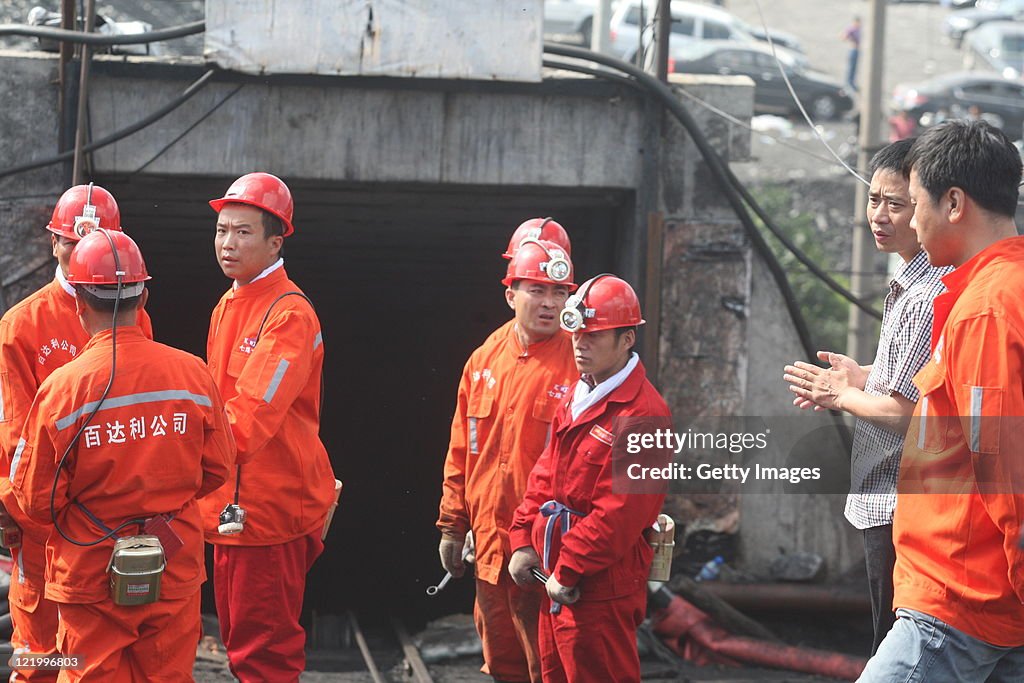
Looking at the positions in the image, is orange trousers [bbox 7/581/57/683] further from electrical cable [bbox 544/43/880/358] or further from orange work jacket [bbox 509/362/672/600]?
electrical cable [bbox 544/43/880/358]

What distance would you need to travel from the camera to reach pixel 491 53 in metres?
7.09

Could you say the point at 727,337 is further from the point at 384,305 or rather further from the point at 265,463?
the point at 265,463

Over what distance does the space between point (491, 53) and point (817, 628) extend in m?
4.15

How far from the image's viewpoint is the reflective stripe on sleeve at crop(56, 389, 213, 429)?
4.18 meters

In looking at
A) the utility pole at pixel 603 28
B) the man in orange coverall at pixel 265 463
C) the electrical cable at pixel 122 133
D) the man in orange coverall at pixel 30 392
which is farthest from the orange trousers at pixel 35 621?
the utility pole at pixel 603 28

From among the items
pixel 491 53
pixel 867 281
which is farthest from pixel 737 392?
pixel 867 281

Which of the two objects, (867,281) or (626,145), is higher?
(626,145)

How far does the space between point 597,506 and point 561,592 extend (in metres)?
0.35

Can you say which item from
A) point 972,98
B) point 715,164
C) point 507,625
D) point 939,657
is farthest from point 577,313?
point 972,98

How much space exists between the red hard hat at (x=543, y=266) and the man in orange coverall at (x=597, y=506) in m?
0.54

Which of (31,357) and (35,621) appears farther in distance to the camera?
(31,357)

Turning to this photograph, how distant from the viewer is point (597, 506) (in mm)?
4535

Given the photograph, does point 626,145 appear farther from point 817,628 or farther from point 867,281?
point 867,281

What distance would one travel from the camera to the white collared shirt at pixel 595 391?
4.66m
